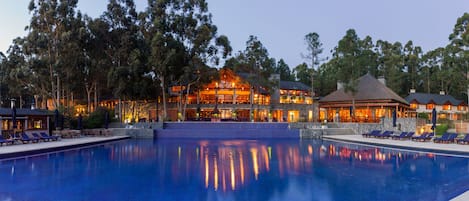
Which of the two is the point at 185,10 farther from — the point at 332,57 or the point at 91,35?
the point at 332,57

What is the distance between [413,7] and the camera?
65.9m

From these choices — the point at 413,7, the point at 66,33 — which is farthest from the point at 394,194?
the point at 413,7

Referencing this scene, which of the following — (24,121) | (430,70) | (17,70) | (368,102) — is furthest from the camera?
(430,70)

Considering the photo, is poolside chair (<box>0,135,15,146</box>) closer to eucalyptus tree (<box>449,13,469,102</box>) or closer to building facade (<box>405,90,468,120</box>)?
eucalyptus tree (<box>449,13,469,102</box>)

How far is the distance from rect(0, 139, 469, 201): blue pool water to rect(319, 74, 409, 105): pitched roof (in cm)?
1909

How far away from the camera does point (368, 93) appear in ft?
114

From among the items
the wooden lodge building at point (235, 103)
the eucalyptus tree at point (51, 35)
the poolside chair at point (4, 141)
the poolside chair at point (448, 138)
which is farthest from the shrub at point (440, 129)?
the eucalyptus tree at point (51, 35)

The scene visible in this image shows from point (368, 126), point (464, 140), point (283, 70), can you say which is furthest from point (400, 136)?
point (283, 70)

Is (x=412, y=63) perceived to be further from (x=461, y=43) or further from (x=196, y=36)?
(x=196, y=36)

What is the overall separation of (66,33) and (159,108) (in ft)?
49.3

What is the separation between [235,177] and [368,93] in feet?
92.5

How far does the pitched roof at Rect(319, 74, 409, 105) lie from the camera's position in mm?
33688

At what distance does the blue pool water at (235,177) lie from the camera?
8.39 meters

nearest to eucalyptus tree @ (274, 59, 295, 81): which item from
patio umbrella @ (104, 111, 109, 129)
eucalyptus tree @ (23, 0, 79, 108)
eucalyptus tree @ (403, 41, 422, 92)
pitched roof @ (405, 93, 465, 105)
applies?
eucalyptus tree @ (403, 41, 422, 92)
